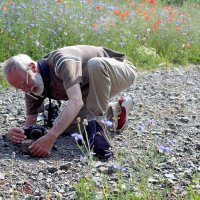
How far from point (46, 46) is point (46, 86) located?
3.97m

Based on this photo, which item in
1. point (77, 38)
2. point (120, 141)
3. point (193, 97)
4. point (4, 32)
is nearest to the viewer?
point (120, 141)

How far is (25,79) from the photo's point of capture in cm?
444

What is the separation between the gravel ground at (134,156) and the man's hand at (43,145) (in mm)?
66

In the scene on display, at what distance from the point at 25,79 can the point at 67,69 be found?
350 mm

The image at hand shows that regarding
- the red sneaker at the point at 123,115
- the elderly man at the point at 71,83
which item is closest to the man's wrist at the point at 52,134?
the elderly man at the point at 71,83

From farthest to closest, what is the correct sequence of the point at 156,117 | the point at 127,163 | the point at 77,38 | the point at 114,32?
1. the point at 114,32
2. the point at 77,38
3. the point at 156,117
4. the point at 127,163

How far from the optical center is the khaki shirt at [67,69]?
4.49 metres

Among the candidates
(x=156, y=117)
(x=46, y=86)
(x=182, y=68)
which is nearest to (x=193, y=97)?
(x=156, y=117)

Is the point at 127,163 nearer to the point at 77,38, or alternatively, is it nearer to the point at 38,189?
the point at 38,189

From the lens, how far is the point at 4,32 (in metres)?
8.48

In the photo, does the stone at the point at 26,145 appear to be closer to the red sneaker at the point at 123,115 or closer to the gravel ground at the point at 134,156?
the gravel ground at the point at 134,156

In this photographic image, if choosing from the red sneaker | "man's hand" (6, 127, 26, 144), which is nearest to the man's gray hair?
"man's hand" (6, 127, 26, 144)

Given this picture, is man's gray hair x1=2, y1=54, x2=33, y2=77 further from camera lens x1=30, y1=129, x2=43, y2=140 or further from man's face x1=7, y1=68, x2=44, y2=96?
camera lens x1=30, y1=129, x2=43, y2=140

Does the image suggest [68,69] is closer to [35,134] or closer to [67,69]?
[67,69]
